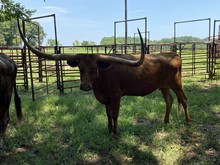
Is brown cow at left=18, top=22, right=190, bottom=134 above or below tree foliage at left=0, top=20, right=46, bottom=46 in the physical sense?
below

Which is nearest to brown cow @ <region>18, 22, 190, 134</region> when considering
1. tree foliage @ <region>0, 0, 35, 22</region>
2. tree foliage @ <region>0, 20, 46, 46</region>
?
tree foliage @ <region>0, 0, 35, 22</region>

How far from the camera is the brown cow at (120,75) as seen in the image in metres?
4.14

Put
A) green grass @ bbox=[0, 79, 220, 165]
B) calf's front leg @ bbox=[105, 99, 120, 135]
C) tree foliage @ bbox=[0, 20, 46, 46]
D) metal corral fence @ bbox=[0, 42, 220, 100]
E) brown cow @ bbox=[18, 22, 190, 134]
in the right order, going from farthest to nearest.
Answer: tree foliage @ bbox=[0, 20, 46, 46], metal corral fence @ bbox=[0, 42, 220, 100], calf's front leg @ bbox=[105, 99, 120, 135], brown cow @ bbox=[18, 22, 190, 134], green grass @ bbox=[0, 79, 220, 165]

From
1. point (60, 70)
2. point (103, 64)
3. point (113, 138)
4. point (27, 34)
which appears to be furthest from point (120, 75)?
point (27, 34)

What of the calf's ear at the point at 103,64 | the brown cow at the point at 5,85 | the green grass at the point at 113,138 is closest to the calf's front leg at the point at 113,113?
the green grass at the point at 113,138

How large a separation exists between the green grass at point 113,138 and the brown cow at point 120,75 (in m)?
0.40

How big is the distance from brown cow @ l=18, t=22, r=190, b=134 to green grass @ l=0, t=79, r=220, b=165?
40 cm

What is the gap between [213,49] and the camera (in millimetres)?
11039

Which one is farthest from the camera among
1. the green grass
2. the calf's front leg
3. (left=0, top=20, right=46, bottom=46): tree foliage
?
(left=0, top=20, right=46, bottom=46): tree foliage

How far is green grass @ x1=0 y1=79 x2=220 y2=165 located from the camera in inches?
153

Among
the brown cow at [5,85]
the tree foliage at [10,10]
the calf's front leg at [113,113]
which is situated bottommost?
the calf's front leg at [113,113]

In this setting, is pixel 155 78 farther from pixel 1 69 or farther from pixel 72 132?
pixel 1 69

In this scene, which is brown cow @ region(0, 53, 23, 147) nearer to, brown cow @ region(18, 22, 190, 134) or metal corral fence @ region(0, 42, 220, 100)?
brown cow @ region(18, 22, 190, 134)

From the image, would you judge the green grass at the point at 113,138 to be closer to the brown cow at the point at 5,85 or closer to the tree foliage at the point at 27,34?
the brown cow at the point at 5,85
